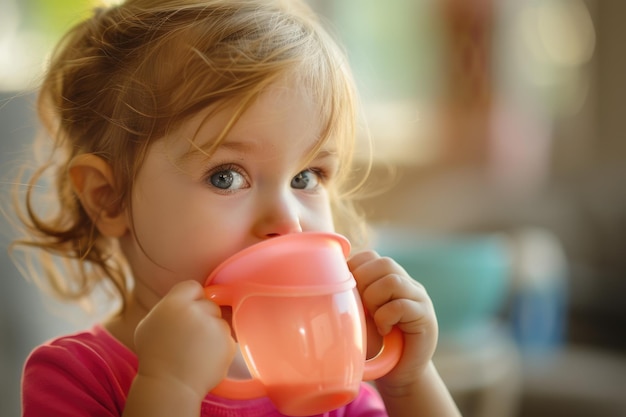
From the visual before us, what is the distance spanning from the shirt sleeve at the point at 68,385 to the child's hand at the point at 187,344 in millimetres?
136

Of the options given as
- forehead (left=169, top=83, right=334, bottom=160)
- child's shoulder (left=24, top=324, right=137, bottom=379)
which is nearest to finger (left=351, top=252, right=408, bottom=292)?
forehead (left=169, top=83, right=334, bottom=160)

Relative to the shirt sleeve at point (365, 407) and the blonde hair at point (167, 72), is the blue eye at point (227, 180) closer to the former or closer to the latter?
the blonde hair at point (167, 72)

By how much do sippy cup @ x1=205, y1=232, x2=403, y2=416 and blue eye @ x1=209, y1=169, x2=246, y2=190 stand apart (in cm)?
10

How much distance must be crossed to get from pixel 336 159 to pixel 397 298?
161mm

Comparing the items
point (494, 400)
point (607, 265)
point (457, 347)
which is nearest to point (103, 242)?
point (457, 347)

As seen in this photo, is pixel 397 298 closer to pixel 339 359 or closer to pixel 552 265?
pixel 339 359

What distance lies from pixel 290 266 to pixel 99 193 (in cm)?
30

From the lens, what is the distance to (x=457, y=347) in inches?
70.1

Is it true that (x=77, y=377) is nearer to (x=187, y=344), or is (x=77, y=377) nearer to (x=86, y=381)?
(x=86, y=381)

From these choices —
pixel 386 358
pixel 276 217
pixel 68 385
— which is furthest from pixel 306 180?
pixel 68 385

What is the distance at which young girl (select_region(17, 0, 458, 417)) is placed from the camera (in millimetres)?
630

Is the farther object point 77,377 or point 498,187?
point 498,187

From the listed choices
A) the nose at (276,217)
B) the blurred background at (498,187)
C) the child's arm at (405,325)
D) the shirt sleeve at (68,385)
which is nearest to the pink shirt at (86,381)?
the shirt sleeve at (68,385)

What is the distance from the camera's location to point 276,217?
0.69 metres
